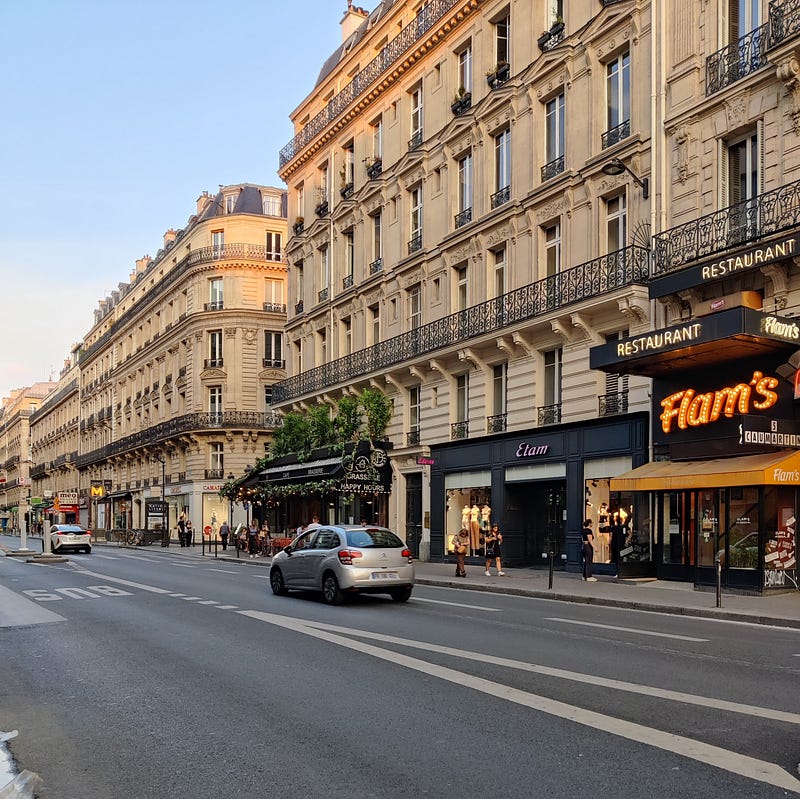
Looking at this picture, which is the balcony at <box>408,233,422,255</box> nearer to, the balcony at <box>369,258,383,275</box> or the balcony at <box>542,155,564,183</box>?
the balcony at <box>369,258,383,275</box>

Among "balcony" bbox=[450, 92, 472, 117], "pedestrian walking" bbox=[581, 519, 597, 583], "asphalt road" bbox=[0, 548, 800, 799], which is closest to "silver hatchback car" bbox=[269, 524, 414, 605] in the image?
"asphalt road" bbox=[0, 548, 800, 799]

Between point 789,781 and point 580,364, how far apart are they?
19590 mm

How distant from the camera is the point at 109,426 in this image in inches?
3297

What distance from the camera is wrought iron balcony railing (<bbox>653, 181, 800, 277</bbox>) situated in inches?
719

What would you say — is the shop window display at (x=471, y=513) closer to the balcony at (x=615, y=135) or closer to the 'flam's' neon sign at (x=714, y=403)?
the 'flam's' neon sign at (x=714, y=403)

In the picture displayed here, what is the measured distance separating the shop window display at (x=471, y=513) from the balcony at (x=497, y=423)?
191 centimetres

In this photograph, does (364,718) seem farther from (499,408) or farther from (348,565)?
(499,408)

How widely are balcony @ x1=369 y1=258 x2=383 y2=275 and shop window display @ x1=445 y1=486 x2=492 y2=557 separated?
10282 millimetres

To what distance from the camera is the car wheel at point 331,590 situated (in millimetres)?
16125

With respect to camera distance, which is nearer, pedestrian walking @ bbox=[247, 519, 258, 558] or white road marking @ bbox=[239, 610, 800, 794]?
white road marking @ bbox=[239, 610, 800, 794]

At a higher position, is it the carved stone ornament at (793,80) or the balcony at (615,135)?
the balcony at (615,135)

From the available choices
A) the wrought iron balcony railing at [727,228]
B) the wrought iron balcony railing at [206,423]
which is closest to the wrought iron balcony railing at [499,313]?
the wrought iron balcony railing at [727,228]

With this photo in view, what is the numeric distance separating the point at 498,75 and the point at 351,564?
62.9 feet

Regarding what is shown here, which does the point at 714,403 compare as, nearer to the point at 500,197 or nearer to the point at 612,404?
the point at 612,404
